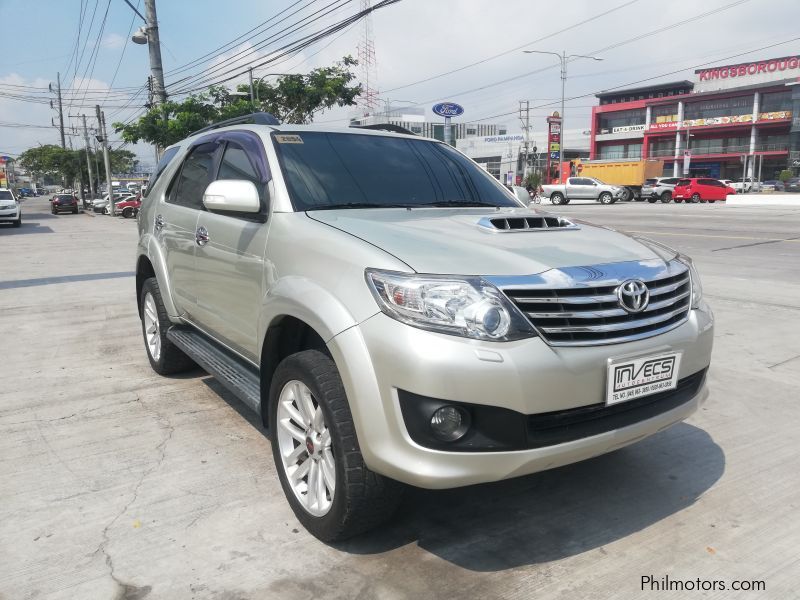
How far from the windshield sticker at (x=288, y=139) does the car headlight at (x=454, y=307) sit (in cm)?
155

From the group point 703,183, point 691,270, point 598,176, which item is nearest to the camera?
point 691,270

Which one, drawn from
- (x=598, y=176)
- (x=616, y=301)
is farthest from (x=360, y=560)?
(x=598, y=176)

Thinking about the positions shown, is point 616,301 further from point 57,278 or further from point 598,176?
point 598,176

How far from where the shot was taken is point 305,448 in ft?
9.05

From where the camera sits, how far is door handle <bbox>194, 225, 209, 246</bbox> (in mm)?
3801

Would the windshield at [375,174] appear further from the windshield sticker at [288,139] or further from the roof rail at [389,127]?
the roof rail at [389,127]

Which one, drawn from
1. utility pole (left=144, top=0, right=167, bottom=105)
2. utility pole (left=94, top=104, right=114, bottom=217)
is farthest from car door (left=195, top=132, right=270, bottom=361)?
utility pole (left=94, top=104, right=114, bottom=217)

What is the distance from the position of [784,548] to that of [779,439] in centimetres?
126

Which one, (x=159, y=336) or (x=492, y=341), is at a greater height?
(x=492, y=341)

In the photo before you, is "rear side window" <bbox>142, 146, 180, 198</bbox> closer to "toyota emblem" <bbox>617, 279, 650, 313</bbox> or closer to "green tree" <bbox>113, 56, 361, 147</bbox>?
"toyota emblem" <bbox>617, 279, 650, 313</bbox>

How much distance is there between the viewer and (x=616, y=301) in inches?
96.7

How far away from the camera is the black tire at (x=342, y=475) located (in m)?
2.40

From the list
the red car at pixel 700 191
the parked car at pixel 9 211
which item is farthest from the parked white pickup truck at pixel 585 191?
the parked car at pixel 9 211

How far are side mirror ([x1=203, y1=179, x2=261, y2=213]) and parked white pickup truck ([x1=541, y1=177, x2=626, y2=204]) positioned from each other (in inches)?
1541
